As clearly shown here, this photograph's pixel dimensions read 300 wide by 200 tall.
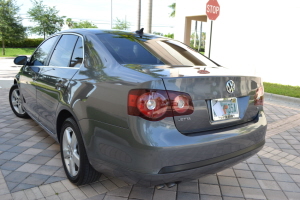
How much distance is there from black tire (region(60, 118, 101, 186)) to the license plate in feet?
4.02

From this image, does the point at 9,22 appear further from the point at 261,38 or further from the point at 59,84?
the point at 59,84

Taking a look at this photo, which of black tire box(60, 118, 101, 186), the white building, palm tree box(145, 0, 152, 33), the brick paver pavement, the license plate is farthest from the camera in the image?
palm tree box(145, 0, 152, 33)

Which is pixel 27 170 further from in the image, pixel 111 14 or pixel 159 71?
pixel 111 14

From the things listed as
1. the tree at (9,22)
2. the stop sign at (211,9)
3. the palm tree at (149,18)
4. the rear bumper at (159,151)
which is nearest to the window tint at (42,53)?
the rear bumper at (159,151)

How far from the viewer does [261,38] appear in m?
12.3

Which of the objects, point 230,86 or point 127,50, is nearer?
point 230,86

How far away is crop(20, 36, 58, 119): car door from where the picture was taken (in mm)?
3908

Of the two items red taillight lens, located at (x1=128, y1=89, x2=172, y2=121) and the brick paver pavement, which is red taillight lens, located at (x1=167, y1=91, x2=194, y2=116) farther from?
the brick paver pavement

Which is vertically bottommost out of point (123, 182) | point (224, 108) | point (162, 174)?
point (123, 182)

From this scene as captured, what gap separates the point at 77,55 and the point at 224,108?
1608mm

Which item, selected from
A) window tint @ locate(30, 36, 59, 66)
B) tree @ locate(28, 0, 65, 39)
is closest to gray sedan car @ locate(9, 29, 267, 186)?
window tint @ locate(30, 36, 59, 66)

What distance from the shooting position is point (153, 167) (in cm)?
209

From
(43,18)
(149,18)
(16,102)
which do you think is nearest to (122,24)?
(43,18)

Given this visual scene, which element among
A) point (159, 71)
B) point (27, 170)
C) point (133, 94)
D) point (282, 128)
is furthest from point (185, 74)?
point (282, 128)
